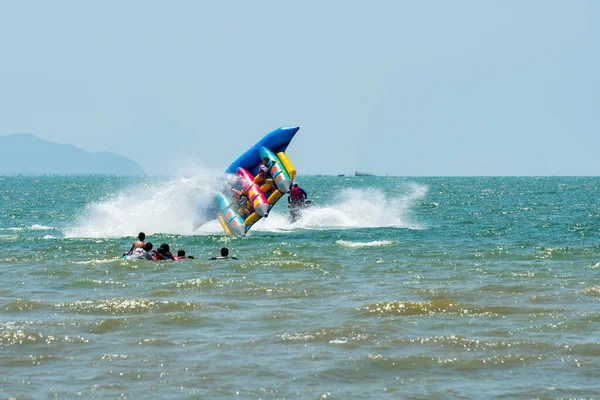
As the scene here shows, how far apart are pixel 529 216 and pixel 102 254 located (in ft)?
88.6

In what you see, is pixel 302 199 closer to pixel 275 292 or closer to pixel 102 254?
pixel 102 254

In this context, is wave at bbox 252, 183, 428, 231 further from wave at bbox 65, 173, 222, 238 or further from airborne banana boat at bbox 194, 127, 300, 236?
airborne banana boat at bbox 194, 127, 300, 236

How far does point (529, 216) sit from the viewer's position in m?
44.8

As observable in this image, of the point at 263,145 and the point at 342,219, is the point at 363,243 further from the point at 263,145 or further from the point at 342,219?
the point at 342,219

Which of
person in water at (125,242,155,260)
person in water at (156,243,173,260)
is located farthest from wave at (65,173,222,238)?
person in water at (125,242,155,260)

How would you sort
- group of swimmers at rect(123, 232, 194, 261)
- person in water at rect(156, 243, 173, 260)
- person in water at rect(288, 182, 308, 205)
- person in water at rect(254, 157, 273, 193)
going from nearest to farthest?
group of swimmers at rect(123, 232, 194, 261), person in water at rect(156, 243, 173, 260), person in water at rect(254, 157, 273, 193), person in water at rect(288, 182, 308, 205)

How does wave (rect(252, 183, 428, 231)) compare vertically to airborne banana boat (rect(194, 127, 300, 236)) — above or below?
below

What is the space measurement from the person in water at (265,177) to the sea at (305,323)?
3.92 metres

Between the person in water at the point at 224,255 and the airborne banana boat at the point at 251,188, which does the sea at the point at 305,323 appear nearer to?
the person in water at the point at 224,255

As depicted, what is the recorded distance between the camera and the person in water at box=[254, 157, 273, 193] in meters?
29.4

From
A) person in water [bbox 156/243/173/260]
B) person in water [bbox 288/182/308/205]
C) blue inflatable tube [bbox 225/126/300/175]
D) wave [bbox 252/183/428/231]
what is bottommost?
person in water [bbox 156/243/173/260]

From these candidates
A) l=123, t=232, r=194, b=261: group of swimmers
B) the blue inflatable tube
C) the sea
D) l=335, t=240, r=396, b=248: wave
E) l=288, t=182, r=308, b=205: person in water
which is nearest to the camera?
the sea

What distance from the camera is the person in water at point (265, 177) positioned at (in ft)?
96.4

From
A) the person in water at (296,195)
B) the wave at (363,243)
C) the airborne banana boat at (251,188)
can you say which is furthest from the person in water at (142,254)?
the person in water at (296,195)
